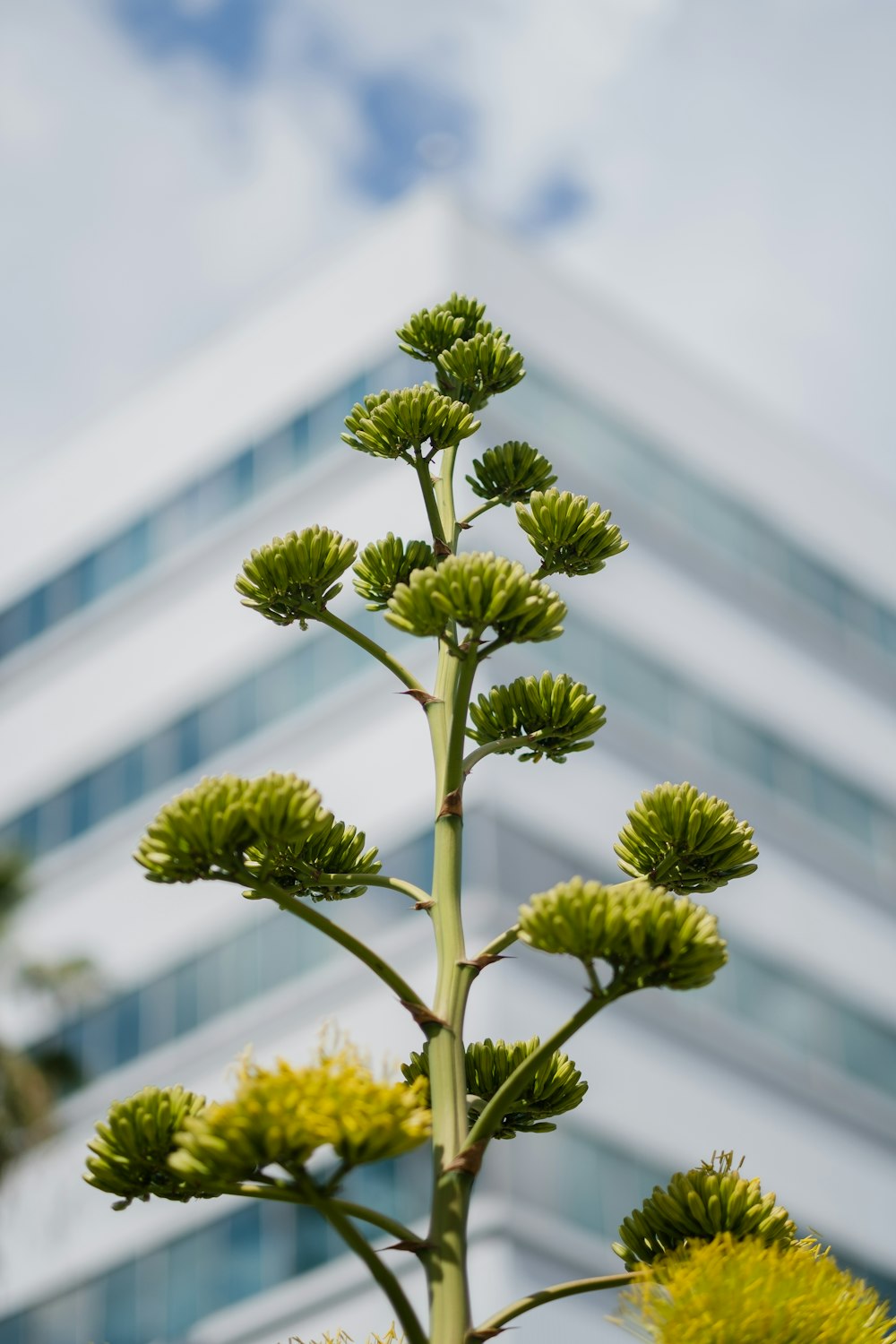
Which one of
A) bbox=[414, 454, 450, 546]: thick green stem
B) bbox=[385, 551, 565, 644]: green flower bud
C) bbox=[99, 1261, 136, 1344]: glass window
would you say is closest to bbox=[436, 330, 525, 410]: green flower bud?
bbox=[414, 454, 450, 546]: thick green stem

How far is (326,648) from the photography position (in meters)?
22.5

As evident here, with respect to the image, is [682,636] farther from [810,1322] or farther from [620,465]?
[810,1322]

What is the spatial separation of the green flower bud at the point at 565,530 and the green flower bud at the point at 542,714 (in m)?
0.27

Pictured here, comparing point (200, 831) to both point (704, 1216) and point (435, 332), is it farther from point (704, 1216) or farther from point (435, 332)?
point (435, 332)

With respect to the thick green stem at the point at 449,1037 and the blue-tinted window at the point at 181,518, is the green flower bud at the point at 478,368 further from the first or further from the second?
the blue-tinted window at the point at 181,518

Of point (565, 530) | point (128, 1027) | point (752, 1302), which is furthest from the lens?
point (128, 1027)

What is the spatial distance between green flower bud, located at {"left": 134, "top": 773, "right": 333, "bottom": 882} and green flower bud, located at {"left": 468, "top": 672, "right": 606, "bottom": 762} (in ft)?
2.35

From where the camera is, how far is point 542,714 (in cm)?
384

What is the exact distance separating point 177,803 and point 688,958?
2.81 ft

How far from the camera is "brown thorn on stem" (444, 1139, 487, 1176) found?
2.94 m

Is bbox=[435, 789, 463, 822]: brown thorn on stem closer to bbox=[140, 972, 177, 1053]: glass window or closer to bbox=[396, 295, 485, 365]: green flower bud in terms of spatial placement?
bbox=[396, 295, 485, 365]: green flower bud

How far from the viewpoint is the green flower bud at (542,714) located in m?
3.81

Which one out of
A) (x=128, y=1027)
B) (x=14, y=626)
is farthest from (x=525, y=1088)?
(x=14, y=626)

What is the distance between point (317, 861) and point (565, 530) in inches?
34.0
